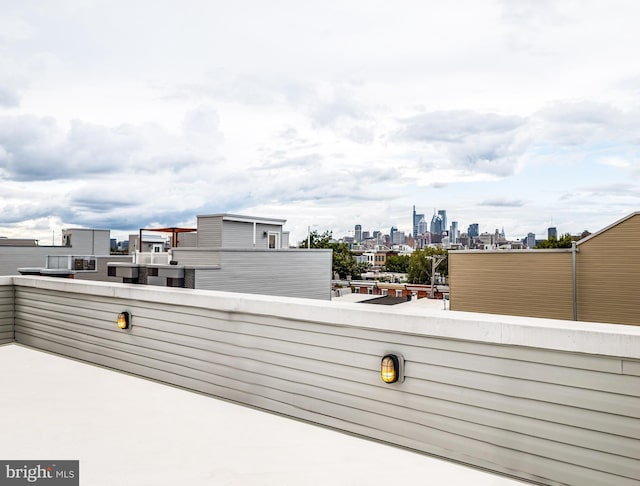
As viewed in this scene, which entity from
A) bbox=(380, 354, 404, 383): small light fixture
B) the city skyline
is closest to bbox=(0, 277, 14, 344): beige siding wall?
bbox=(380, 354, 404, 383): small light fixture

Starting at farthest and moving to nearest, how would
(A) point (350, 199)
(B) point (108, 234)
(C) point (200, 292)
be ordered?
(A) point (350, 199) → (B) point (108, 234) → (C) point (200, 292)

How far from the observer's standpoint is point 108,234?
81.2 feet

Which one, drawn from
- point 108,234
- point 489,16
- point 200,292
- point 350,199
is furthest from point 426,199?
point 200,292

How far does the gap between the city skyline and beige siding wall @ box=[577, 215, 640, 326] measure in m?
6.00

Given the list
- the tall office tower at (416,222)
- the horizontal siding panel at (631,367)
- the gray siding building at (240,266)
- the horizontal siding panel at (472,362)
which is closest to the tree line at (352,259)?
the gray siding building at (240,266)

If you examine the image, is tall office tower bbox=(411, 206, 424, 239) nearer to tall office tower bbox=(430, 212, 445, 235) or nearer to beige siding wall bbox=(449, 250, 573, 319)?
tall office tower bbox=(430, 212, 445, 235)

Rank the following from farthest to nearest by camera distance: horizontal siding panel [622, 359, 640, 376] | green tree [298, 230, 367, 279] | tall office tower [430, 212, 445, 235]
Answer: tall office tower [430, 212, 445, 235] → green tree [298, 230, 367, 279] → horizontal siding panel [622, 359, 640, 376]

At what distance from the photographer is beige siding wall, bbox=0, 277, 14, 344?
5484 millimetres

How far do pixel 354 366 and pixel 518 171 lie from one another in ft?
149

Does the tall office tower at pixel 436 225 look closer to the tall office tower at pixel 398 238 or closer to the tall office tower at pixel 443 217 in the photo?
the tall office tower at pixel 443 217

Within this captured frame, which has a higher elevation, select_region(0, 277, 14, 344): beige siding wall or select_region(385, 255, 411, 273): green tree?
select_region(0, 277, 14, 344): beige siding wall

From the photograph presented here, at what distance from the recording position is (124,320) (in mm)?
4242

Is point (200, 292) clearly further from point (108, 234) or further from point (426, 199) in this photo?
point (426, 199)

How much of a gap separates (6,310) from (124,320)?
2420 mm
